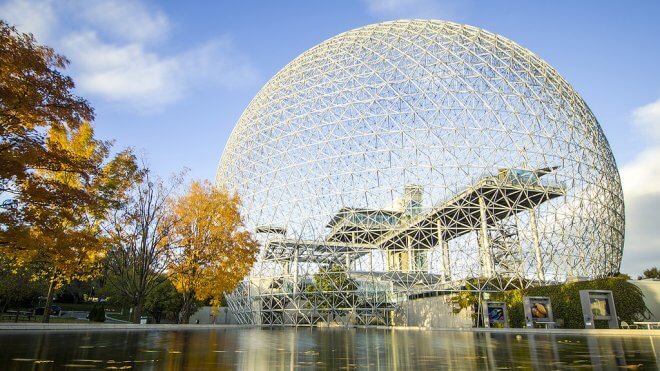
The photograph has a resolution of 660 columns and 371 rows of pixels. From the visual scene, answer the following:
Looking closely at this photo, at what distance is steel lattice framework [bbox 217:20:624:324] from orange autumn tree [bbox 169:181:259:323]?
8659 millimetres

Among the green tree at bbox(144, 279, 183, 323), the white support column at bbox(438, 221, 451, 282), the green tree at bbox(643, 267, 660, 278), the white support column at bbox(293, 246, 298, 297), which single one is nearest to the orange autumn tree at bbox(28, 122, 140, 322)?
the white support column at bbox(293, 246, 298, 297)

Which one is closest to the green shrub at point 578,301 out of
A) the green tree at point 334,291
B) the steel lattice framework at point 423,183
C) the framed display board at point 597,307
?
the framed display board at point 597,307

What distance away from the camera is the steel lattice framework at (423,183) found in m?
29.7

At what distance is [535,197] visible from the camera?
31.3m

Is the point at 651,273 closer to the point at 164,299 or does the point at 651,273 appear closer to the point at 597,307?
the point at 597,307

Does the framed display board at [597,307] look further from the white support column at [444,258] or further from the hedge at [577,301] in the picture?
the white support column at [444,258]

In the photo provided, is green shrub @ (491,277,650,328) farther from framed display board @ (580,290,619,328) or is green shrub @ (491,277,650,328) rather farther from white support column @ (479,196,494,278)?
white support column @ (479,196,494,278)

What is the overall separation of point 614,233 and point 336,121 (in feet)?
82.8

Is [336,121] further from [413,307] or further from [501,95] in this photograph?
[413,307]

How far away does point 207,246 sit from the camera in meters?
23.9

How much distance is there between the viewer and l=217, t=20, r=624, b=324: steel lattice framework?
97.3ft

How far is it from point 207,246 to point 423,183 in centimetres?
1525

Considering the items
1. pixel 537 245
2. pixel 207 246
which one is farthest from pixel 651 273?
pixel 207 246

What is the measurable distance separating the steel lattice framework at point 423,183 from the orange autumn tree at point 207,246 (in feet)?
28.4
